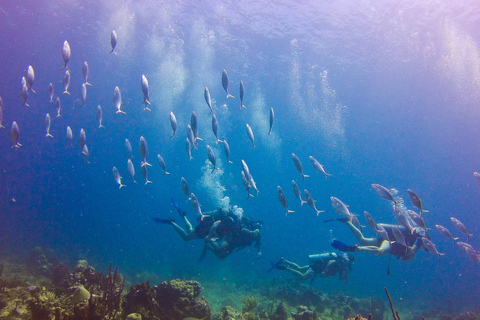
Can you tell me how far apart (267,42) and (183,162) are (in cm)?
8150

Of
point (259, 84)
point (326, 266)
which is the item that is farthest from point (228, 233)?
point (259, 84)

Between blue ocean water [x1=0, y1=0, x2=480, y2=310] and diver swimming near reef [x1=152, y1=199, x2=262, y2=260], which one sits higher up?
blue ocean water [x1=0, y1=0, x2=480, y2=310]

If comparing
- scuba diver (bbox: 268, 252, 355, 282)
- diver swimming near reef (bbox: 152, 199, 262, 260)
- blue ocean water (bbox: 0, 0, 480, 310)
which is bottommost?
scuba diver (bbox: 268, 252, 355, 282)

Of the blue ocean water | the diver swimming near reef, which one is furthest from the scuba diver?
the blue ocean water

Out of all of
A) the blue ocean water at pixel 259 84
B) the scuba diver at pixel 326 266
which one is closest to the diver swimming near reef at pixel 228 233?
the scuba diver at pixel 326 266

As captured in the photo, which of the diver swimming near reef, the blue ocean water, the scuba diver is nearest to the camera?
the diver swimming near reef

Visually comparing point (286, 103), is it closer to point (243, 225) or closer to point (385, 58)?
point (385, 58)

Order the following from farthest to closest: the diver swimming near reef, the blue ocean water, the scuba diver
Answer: the blue ocean water < the scuba diver < the diver swimming near reef

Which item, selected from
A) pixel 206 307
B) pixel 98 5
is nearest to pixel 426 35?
pixel 206 307

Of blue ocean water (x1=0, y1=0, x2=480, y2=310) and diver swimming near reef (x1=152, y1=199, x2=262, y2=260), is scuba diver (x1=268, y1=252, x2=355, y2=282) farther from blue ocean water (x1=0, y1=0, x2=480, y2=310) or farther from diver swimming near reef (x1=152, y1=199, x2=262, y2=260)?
blue ocean water (x1=0, y1=0, x2=480, y2=310)

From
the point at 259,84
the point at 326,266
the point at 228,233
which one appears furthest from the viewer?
the point at 259,84

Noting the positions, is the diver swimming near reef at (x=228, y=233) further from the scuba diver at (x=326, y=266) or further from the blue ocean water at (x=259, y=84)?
the blue ocean water at (x=259, y=84)

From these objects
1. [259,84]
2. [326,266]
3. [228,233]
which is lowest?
[326,266]

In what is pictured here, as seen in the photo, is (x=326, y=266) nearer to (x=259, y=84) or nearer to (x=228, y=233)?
(x=228, y=233)
